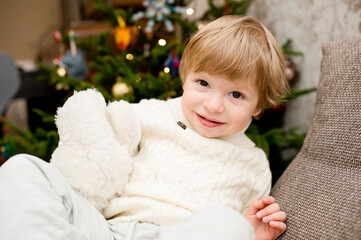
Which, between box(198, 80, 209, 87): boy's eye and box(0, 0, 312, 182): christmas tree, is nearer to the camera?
box(198, 80, 209, 87): boy's eye

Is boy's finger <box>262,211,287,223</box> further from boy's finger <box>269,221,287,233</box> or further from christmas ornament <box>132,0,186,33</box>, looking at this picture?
christmas ornament <box>132,0,186,33</box>

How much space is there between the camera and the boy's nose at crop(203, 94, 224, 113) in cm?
83

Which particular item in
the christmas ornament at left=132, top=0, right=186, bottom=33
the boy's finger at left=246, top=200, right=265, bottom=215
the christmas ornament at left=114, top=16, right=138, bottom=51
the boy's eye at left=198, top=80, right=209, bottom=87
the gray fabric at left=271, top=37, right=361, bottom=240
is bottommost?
the boy's finger at left=246, top=200, right=265, bottom=215

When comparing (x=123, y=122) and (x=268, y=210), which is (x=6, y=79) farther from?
(x=268, y=210)

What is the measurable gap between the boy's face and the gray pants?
0.88ft

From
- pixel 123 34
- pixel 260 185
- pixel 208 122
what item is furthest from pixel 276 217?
pixel 123 34

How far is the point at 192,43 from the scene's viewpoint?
36.2 inches

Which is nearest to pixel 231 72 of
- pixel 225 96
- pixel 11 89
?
pixel 225 96

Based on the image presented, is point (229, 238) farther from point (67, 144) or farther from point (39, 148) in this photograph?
point (39, 148)

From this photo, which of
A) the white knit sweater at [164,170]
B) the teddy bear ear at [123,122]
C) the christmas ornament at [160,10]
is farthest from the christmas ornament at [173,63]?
the teddy bear ear at [123,122]

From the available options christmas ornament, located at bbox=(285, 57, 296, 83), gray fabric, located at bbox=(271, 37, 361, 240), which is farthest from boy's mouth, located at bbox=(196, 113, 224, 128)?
christmas ornament, located at bbox=(285, 57, 296, 83)

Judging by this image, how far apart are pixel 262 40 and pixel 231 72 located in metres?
0.13

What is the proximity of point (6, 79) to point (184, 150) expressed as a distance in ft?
4.63

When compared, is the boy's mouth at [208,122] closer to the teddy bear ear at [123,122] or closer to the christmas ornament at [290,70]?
the teddy bear ear at [123,122]
